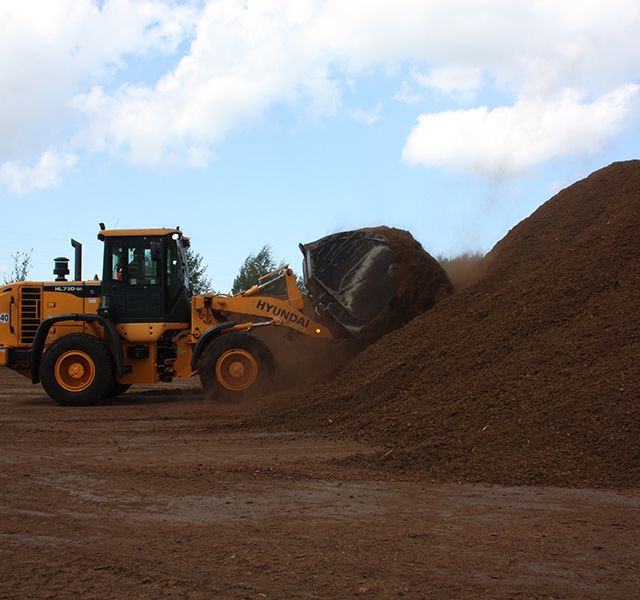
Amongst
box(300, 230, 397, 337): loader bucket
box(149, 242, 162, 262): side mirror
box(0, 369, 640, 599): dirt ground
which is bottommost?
box(0, 369, 640, 599): dirt ground

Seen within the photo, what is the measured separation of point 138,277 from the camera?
553 inches

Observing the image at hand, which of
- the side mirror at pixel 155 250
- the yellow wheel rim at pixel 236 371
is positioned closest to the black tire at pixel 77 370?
the side mirror at pixel 155 250

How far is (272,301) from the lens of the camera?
45.4 ft

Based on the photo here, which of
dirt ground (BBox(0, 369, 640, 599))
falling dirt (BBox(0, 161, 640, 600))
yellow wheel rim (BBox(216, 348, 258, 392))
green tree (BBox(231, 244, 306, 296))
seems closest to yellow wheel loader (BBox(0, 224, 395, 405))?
yellow wheel rim (BBox(216, 348, 258, 392))

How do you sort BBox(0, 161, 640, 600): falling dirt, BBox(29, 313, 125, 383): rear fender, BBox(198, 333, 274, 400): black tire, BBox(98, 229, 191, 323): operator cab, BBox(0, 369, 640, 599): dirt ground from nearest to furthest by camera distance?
BBox(0, 369, 640, 599): dirt ground → BBox(0, 161, 640, 600): falling dirt → BBox(198, 333, 274, 400): black tire → BBox(29, 313, 125, 383): rear fender → BBox(98, 229, 191, 323): operator cab

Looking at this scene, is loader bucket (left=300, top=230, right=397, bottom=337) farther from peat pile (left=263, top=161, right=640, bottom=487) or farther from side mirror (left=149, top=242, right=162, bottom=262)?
side mirror (left=149, top=242, right=162, bottom=262)

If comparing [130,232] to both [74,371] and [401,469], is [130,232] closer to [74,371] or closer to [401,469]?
[74,371]

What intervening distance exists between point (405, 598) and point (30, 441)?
21.4ft

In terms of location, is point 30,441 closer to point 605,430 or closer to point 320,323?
point 320,323

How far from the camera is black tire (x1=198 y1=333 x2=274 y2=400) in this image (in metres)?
13.1

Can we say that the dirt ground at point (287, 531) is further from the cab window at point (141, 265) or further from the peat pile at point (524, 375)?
the cab window at point (141, 265)

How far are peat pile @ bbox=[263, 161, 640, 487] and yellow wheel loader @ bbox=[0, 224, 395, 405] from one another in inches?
49.5

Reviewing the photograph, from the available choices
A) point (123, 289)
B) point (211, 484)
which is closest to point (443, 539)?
point (211, 484)

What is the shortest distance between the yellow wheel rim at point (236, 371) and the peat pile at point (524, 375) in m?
1.18
